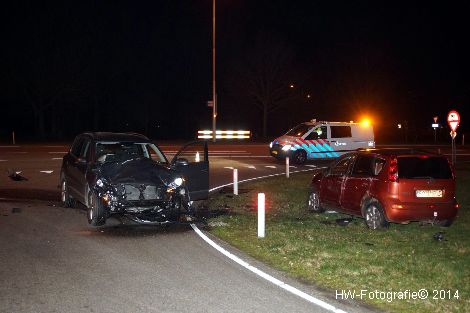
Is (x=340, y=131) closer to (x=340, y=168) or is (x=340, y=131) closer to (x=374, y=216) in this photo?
(x=340, y=168)

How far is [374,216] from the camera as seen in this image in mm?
10609

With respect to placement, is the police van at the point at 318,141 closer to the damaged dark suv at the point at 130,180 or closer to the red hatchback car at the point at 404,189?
the damaged dark suv at the point at 130,180

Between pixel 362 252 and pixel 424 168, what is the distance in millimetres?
2573

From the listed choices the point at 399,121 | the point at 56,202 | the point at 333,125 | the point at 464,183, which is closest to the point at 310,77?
the point at 399,121

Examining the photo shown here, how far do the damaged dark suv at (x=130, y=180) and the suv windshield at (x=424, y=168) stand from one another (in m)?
4.28

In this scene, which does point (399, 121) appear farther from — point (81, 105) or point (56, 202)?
point (56, 202)

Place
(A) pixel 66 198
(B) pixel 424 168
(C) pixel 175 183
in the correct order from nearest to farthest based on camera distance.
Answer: (B) pixel 424 168 < (C) pixel 175 183 < (A) pixel 66 198

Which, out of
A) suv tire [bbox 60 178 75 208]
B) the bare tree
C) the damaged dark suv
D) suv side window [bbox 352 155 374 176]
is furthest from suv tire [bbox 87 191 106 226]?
the bare tree

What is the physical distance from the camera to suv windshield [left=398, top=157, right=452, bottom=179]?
401 inches

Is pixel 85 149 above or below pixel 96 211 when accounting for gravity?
above

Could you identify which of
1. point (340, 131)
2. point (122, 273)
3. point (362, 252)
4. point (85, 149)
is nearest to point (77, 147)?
point (85, 149)

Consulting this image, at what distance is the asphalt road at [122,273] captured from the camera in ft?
20.0

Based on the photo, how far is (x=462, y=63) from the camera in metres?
69.0

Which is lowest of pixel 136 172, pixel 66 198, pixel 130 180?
pixel 66 198
